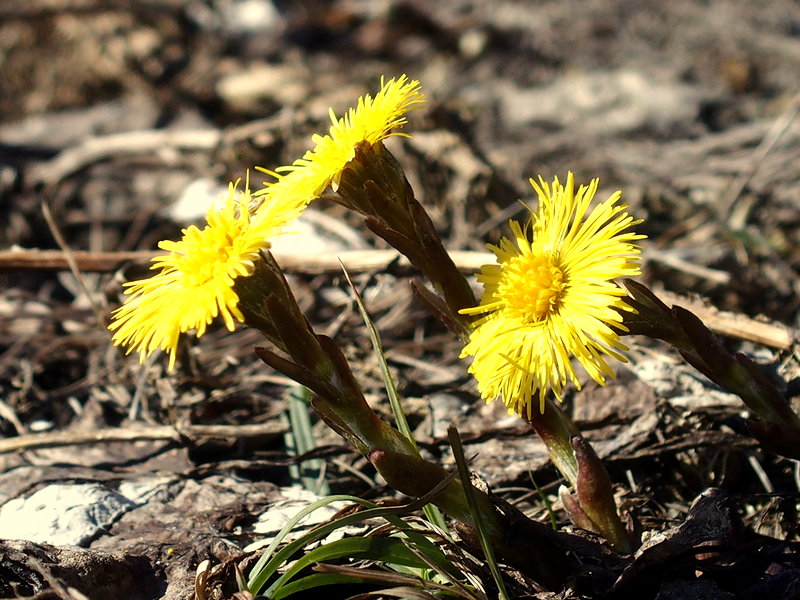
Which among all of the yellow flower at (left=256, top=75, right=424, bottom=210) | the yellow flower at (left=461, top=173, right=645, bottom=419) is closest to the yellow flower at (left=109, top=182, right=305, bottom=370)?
the yellow flower at (left=256, top=75, right=424, bottom=210)

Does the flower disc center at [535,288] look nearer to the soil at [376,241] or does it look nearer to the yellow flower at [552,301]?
the yellow flower at [552,301]

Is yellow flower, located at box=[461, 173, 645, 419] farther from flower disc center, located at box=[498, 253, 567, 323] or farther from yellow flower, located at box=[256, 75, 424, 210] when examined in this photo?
yellow flower, located at box=[256, 75, 424, 210]

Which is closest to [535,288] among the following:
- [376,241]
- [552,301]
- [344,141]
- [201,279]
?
[552,301]

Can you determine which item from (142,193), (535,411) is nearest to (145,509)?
(535,411)

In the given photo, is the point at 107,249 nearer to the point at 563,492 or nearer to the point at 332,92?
the point at 332,92

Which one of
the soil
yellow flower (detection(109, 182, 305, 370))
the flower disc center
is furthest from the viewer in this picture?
the soil

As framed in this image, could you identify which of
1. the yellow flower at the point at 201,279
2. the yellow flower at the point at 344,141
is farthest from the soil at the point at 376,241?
the yellow flower at the point at 344,141

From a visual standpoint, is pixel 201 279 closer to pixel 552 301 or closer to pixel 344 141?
pixel 344 141
